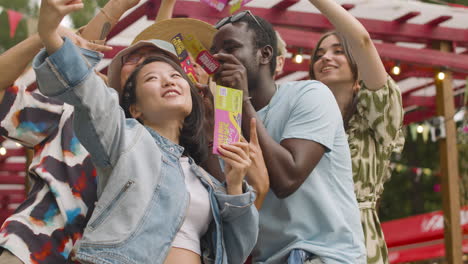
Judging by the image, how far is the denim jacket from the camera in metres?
1.86

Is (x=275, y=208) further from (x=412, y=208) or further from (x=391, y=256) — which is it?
(x=412, y=208)

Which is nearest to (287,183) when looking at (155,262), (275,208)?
(275,208)

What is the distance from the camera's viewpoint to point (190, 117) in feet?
8.27

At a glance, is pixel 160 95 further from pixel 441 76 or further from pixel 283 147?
pixel 441 76

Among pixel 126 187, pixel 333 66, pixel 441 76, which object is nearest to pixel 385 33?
pixel 441 76

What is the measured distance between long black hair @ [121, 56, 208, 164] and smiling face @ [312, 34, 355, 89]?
2.43ft

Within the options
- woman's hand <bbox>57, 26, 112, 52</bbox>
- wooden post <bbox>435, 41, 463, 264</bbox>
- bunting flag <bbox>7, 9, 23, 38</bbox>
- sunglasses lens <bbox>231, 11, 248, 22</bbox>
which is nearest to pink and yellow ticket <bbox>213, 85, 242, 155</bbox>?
woman's hand <bbox>57, 26, 112, 52</bbox>

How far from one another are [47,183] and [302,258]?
84 cm

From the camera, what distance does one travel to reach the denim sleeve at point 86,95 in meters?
1.83

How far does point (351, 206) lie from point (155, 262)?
765 mm

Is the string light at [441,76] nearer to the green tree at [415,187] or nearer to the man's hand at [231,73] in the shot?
the man's hand at [231,73]

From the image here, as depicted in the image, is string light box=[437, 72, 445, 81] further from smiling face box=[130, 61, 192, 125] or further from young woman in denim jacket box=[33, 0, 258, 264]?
smiling face box=[130, 61, 192, 125]

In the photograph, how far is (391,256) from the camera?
28.2 feet

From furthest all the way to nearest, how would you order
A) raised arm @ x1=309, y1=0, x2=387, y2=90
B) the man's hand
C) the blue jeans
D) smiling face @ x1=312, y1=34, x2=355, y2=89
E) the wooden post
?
the wooden post < smiling face @ x1=312, y1=34, x2=355, y2=89 < raised arm @ x1=309, y1=0, x2=387, y2=90 < the man's hand < the blue jeans
